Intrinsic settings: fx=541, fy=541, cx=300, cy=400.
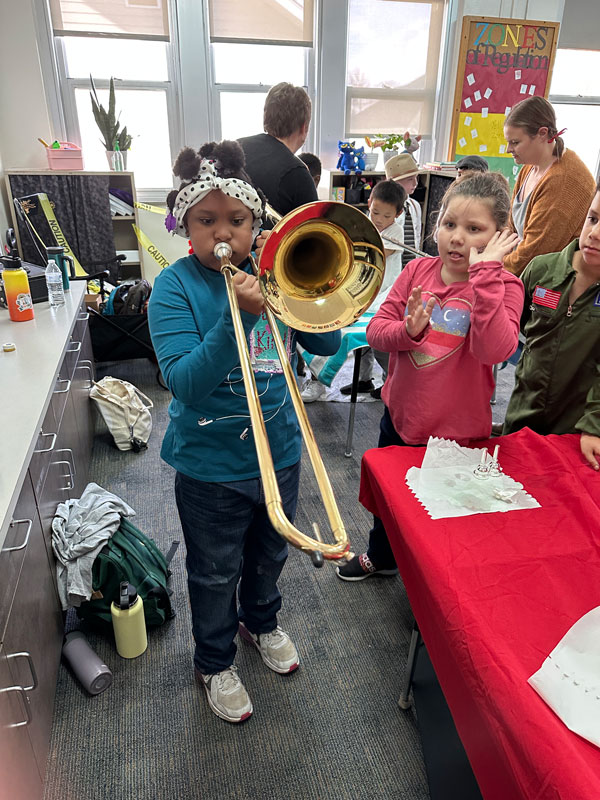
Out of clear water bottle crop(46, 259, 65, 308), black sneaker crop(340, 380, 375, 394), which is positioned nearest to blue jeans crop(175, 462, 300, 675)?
clear water bottle crop(46, 259, 65, 308)

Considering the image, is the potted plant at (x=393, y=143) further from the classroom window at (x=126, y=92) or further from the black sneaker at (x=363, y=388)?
the black sneaker at (x=363, y=388)

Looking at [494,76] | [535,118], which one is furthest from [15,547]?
[494,76]

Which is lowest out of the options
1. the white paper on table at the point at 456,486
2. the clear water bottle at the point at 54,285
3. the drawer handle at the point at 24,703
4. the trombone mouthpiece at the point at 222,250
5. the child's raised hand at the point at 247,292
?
the drawer handle at the point at 24,703

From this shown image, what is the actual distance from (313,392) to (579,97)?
454 centimetres

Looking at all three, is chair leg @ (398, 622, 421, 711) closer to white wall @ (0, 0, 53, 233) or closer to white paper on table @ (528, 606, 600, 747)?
white paper on table @ (528, 606, 600, 747)

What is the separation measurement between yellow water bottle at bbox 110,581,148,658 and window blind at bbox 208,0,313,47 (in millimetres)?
4675

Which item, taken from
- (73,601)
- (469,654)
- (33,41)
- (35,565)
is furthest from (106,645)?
(33,41)

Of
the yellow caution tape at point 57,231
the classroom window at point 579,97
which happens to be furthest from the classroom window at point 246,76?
the classroom window at point 579,97

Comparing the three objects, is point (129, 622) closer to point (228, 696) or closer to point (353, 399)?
point (228, 696)

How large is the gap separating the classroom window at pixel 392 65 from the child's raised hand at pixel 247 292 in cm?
483

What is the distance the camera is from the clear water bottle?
266 centimetres

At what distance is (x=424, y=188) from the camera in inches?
203

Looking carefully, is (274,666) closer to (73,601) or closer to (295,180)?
(73,601)

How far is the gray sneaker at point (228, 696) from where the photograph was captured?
5.14 ft
